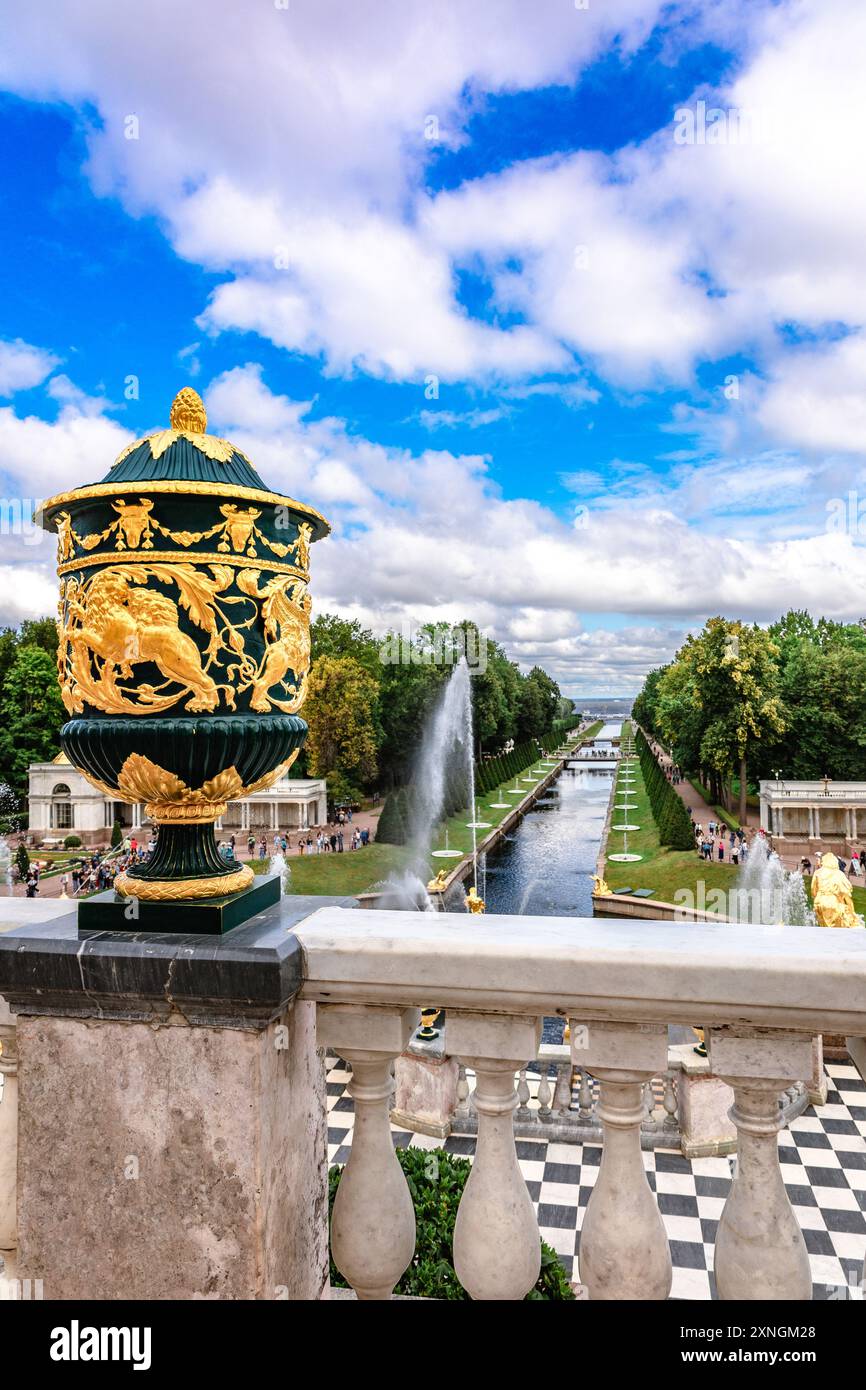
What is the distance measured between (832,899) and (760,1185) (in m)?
10.7

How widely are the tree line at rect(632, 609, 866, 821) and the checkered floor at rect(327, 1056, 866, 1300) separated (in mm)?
33981

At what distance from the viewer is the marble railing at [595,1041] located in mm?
2250

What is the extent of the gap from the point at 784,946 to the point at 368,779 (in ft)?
187

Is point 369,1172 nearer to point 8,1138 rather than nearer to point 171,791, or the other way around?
point 8,1138

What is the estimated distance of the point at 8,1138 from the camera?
2.75 metres

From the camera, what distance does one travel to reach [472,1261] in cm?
242

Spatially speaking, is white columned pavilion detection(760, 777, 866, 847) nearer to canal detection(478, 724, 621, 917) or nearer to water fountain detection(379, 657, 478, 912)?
canal detection(478, 724, 621, 917)

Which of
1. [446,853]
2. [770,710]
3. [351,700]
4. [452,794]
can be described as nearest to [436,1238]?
[446,853]

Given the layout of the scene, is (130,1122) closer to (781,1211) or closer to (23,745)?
(781,1211)

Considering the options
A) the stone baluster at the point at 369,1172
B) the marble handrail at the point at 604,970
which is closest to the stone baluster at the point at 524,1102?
the stone baluster at the point at 369,1172
